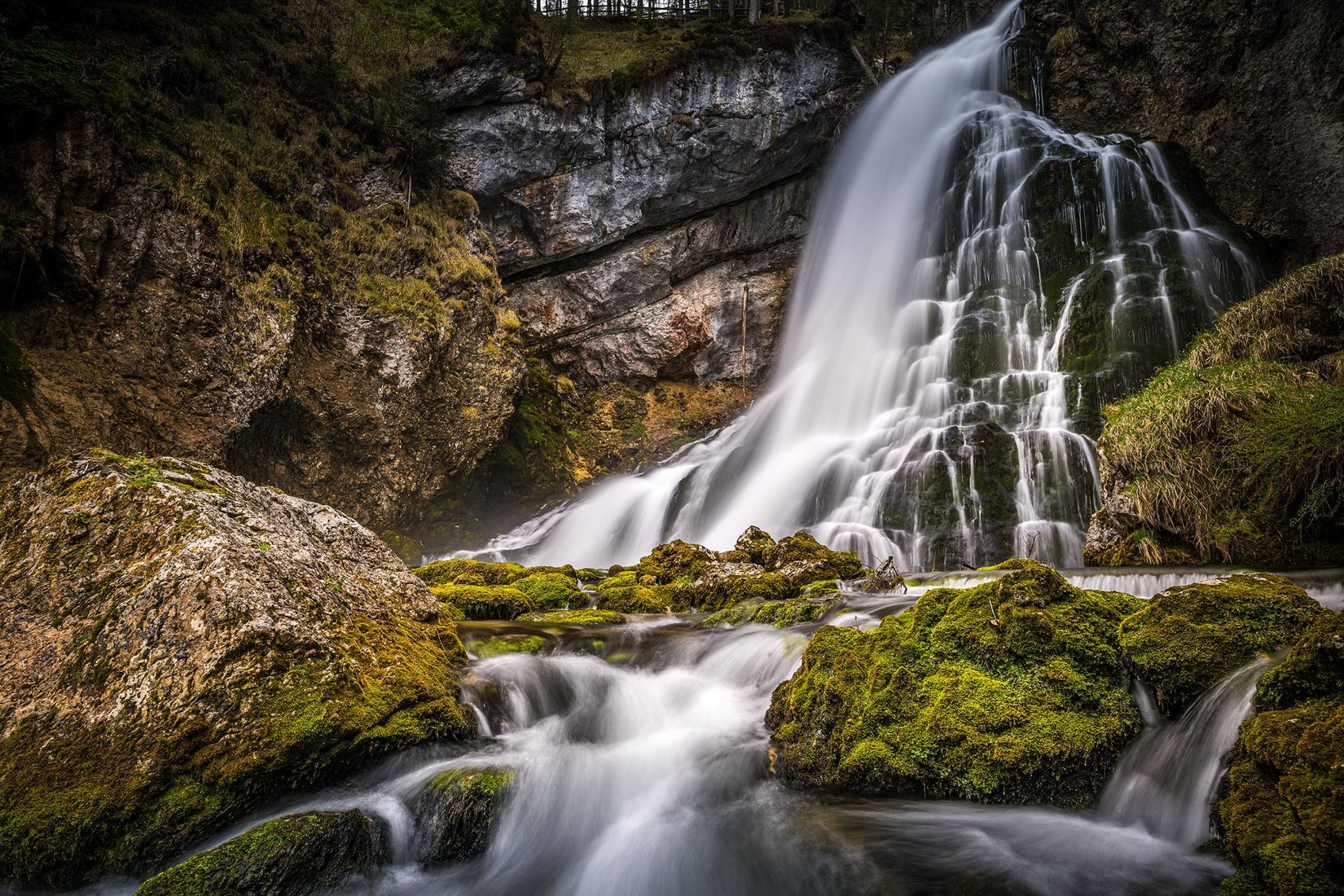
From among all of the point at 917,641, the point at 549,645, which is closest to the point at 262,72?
the point at 549,645

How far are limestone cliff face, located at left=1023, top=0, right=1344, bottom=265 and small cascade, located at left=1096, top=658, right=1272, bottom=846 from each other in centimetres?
1585

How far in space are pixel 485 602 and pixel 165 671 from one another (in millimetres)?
4544

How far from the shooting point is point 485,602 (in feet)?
26.5

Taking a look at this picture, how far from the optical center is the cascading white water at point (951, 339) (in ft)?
36.4

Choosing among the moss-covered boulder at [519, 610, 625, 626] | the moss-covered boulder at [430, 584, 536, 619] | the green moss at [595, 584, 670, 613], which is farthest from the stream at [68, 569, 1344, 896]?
the green moss at [595, 584, 670, 613]

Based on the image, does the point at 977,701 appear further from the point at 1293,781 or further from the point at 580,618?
the point at 580,618

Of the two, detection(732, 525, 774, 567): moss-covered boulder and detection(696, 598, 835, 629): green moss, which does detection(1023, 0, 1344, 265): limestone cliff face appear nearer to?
detection(732, 525, 774, 567): moss-covered boulder

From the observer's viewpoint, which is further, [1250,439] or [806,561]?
[806,561]

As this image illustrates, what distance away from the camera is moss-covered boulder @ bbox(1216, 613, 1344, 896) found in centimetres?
220

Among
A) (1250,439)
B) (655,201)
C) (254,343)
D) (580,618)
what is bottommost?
(580,618)

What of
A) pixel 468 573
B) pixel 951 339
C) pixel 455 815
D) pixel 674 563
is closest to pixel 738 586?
pixel 674 563

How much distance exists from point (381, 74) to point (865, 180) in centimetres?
1407

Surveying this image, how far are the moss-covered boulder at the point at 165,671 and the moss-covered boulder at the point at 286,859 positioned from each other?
0.47m

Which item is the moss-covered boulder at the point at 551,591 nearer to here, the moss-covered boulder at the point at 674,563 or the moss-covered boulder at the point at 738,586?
the moss-covered boulder at the point at 674,563
